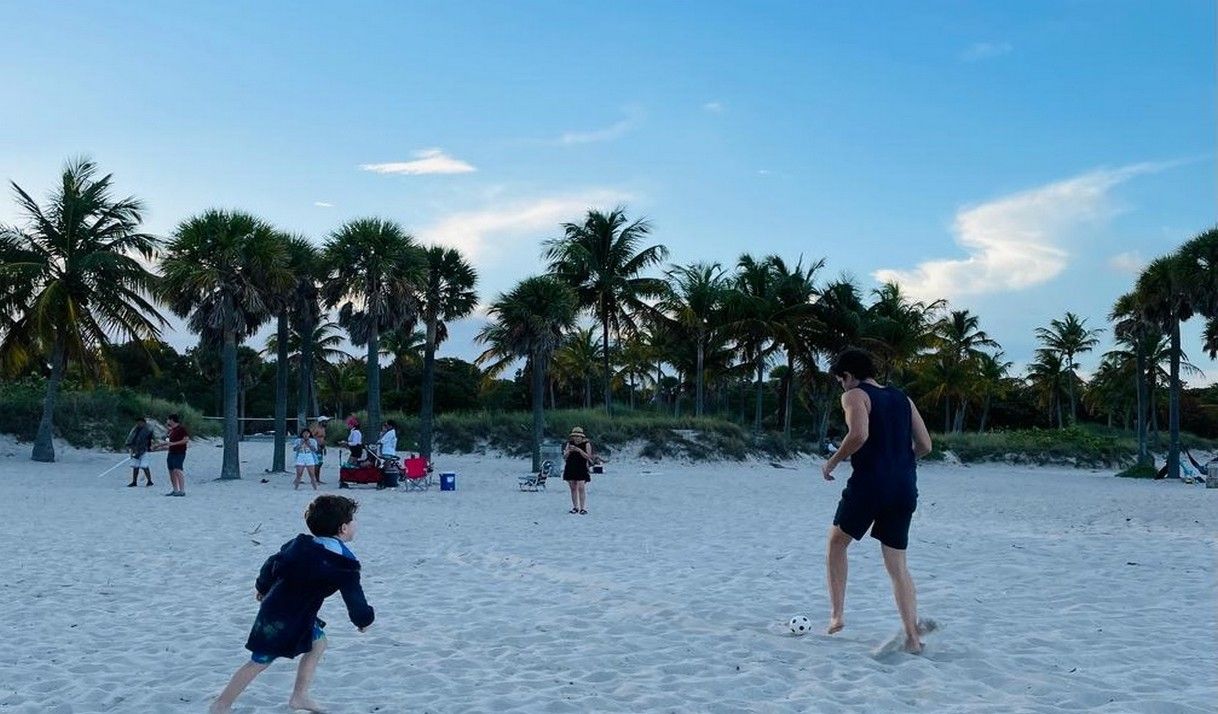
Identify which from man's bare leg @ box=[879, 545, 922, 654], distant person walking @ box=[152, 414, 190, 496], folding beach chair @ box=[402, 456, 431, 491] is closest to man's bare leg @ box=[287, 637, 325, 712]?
man's bare leg @ box=[879, 545, 922, 654]

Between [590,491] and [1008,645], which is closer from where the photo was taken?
[1008,645]

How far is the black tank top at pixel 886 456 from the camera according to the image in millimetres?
5453

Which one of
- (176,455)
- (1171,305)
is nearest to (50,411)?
(176,455)

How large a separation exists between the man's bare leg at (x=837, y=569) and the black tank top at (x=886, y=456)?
375 millimetres

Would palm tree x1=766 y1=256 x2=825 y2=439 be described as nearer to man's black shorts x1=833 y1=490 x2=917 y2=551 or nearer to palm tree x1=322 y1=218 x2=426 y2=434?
palm tree x1=322 y1=218 x2=426 y2=434

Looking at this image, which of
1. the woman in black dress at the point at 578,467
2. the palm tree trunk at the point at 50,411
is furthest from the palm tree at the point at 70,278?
the woman in black dress at the point at 578,467

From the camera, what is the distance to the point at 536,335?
2631 centimetres

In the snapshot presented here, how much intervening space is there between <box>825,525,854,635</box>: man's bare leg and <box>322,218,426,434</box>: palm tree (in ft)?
65.2

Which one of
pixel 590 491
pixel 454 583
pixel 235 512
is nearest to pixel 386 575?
pixel 454 583

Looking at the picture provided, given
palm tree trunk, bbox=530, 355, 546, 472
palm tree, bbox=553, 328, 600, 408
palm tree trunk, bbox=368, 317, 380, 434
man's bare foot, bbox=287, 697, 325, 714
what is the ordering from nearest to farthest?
man's bare foot, bbox=287, 697, 325, 714
palm tree trunk, bbox=368, 317, 380, 434
palm tree trunk, bbox=530, 355, 546, 472
palm tree, bbox=553, 328, 600, 408

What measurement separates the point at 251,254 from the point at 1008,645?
62.0 feet

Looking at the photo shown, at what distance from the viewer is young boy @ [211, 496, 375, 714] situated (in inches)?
166

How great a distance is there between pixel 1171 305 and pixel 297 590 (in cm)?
3331

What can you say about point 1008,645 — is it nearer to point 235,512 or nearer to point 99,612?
point 99,612
